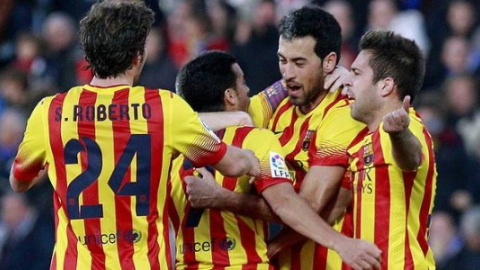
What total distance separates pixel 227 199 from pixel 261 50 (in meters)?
5.53

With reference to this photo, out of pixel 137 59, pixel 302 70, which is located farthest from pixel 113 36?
pixel 302 70

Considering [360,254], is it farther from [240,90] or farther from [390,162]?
[240,90]

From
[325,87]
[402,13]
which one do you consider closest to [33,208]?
[402,13]

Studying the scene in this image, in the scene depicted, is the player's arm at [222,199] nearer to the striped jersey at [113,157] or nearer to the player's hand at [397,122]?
the striped jersey at [113,157]

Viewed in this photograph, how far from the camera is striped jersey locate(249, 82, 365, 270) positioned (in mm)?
6707

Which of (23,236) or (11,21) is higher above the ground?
(11,21)

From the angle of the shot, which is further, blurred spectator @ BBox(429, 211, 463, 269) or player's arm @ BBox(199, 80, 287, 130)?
blurred spectator @ BBox(429, 211, 463, 269)

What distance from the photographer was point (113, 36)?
6027mm

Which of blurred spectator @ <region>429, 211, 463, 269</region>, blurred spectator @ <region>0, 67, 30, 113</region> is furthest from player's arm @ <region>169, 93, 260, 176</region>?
blurred spectator @ <region>0, 67, 30, 113</region>

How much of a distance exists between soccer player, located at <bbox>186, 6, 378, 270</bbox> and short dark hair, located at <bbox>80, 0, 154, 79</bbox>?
3.56ft

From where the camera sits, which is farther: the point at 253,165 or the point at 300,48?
the point at 300,48

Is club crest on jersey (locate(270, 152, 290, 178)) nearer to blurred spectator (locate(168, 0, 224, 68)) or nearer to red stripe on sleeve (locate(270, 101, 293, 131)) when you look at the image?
red stripe on sleeve (locate(270, 101, 293, 131))

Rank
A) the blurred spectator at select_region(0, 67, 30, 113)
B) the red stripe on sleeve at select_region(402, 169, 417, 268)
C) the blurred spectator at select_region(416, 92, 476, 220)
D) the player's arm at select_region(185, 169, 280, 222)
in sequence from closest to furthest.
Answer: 1. the red stripe on sleeve at select_region(402, 169, 417, 268)
2. the player's arm at select_region(185, 169, 280, 222)
3. the blurred spectator at select_region(416, 92, 476, 220)
4. the blurred spectator at select_region(0, 67, 30, 113)

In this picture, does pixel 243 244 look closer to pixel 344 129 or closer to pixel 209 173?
pixel 209 173
